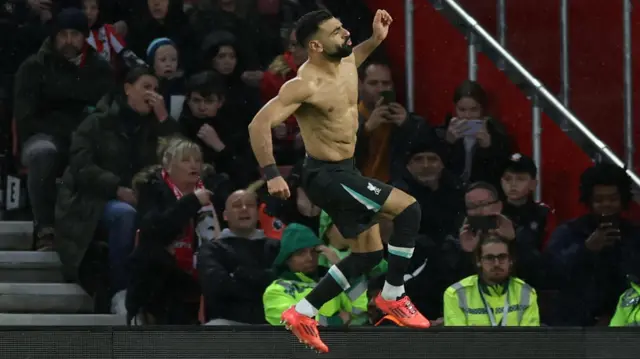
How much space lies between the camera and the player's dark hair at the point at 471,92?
1175 centimetres

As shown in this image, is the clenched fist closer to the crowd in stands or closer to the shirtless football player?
the shirtless football player

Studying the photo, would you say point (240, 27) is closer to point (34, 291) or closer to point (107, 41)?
point (107, 41)

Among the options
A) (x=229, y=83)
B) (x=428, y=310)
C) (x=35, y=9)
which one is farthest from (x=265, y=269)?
(x=35, y=9)

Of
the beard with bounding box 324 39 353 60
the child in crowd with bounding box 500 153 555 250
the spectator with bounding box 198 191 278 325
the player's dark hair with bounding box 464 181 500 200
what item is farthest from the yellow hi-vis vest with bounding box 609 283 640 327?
the beard with bounding box 324 39 353 60

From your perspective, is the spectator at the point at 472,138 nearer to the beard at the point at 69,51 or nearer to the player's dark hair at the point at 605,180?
the player's dark hair at the point at 605,180

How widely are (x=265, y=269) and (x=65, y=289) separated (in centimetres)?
131

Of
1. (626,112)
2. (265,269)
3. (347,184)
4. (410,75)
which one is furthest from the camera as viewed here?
(410,75)

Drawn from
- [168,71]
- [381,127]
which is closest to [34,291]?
[168,71]

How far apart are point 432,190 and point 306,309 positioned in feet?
8.27

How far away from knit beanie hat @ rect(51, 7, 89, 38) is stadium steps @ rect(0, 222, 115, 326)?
1198mm

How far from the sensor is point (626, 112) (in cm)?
1147

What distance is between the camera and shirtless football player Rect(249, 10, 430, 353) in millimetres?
8562

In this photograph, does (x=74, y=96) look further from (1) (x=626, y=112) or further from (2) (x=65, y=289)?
(1) (x=626, y=112)

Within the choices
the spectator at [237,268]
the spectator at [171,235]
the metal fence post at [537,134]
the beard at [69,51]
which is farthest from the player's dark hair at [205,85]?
the metal fence post at [537,134]
